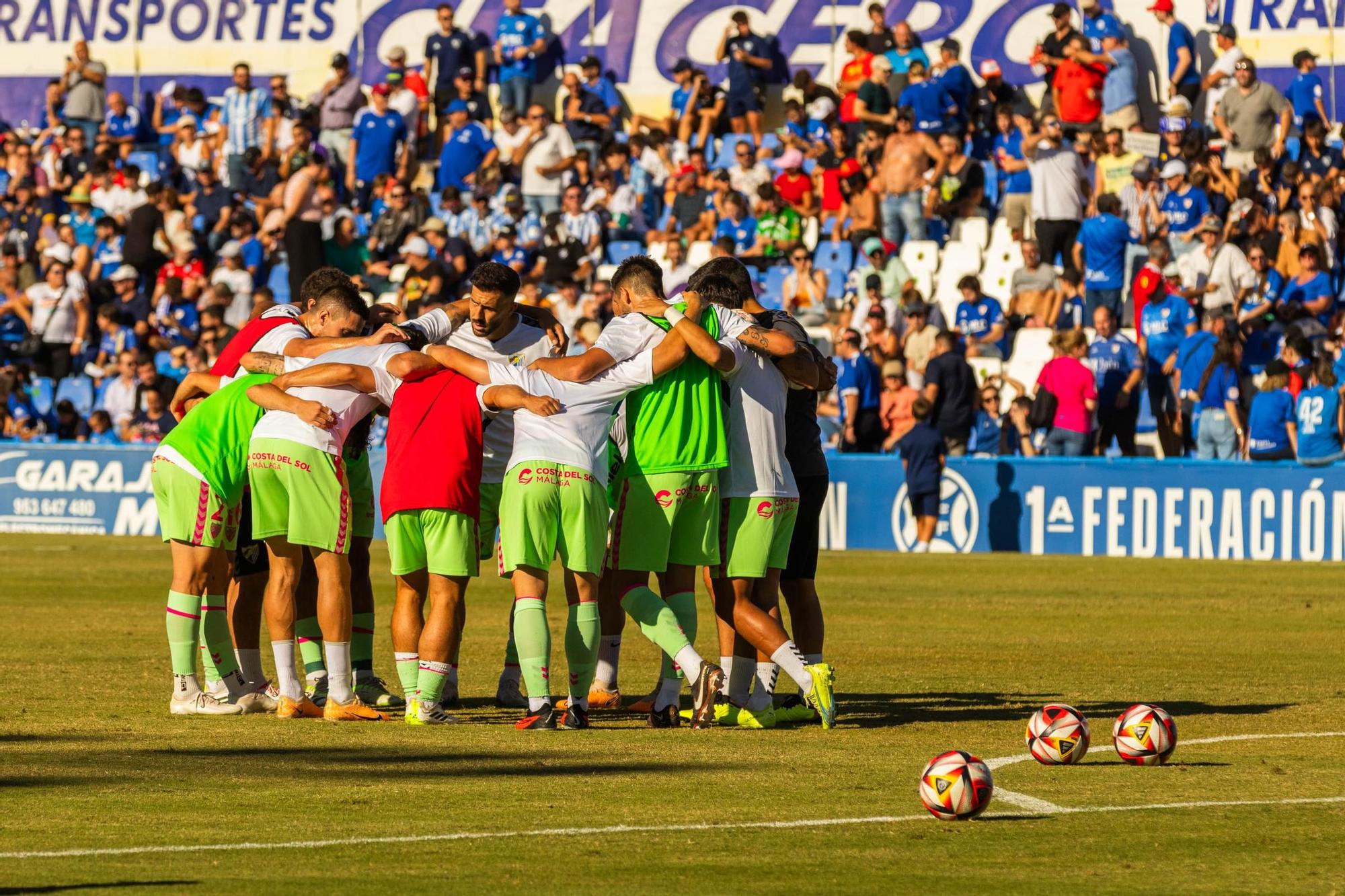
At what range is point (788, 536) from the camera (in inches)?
444

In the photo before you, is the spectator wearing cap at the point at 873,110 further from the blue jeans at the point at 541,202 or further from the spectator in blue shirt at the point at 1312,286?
the spectator in blue shirt at the point at 1312,286

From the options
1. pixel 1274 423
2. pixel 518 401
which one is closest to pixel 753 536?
pixel 518 401

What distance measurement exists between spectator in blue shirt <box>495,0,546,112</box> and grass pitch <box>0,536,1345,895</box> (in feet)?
64.7

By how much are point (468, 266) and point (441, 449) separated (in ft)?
67.3

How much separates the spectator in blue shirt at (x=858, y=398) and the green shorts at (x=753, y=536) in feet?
50.3

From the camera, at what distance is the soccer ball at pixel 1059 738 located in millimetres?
9539

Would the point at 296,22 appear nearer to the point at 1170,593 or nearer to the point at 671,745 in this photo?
the point at 1170,593

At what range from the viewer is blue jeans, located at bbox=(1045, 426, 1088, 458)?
25109 millimetres

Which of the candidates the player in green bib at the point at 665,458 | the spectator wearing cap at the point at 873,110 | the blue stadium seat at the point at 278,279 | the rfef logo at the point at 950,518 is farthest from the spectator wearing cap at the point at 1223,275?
the player in green bib at the point at 665,458

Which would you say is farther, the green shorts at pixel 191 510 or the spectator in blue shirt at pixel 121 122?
the spectator in blue shirt at pixel 121 122

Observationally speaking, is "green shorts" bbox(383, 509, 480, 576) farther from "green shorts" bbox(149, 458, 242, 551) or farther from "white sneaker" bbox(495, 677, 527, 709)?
"white sneaker" bbox(495, 677, 527, 709)

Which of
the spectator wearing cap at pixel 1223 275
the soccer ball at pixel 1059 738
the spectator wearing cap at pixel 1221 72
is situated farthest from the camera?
the spectator wearing cap at pixel 1221 72

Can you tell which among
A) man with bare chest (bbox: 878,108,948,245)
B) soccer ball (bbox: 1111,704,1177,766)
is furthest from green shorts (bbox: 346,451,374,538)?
man with bare chest (bbox: 878,108,948,245)

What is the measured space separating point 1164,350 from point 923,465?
3610 mm
